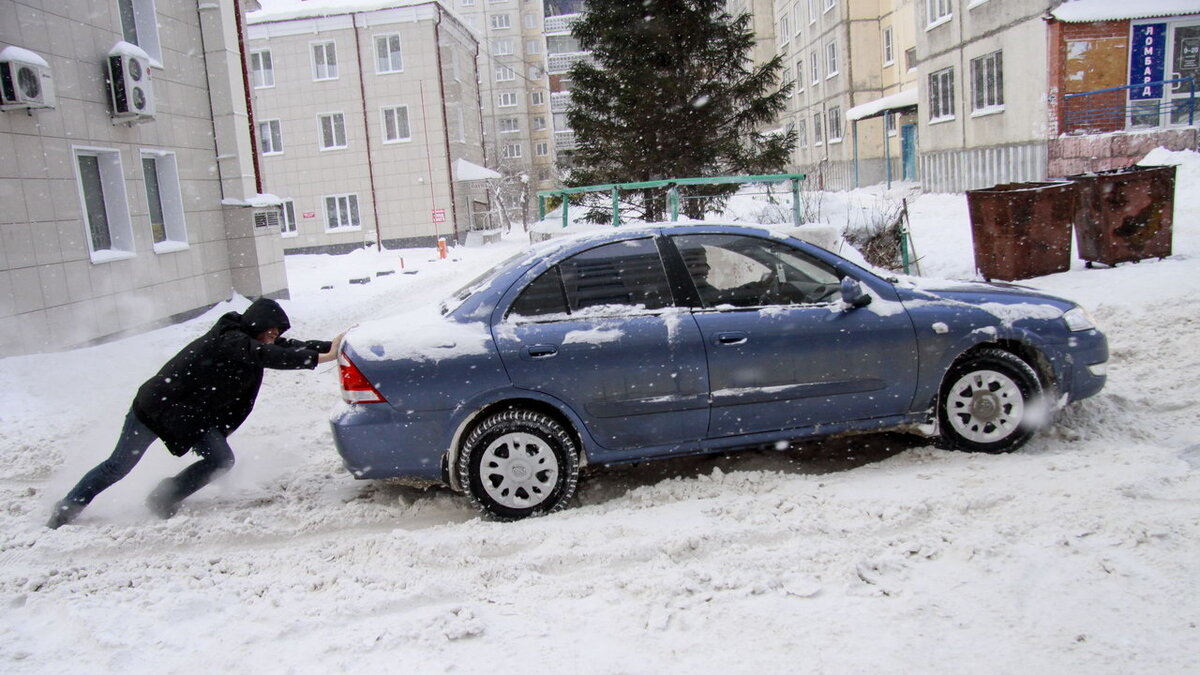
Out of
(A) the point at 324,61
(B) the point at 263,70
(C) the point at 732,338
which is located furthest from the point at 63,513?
(B) the point at 263,70

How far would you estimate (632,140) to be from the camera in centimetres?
1642

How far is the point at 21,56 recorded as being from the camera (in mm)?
9742

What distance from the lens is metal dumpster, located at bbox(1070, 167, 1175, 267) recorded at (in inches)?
383

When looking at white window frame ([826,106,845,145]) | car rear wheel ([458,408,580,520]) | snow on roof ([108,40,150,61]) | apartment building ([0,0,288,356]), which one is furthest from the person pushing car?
white window frame ([826,106,845,145])

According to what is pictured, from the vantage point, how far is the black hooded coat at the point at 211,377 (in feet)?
16.3

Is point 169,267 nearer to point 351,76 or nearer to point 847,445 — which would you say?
point 847,445

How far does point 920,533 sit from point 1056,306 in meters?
2.23

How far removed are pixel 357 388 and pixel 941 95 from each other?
89.8 feet

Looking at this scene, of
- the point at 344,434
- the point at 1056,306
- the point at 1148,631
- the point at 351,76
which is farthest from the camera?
the point at 351,76

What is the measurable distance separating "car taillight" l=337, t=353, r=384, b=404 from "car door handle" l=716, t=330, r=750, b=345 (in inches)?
76.1

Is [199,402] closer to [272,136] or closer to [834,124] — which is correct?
[272,136]

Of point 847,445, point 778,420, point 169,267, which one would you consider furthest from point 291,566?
point 169,267

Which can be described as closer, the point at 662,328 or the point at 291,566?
the point at 291,566

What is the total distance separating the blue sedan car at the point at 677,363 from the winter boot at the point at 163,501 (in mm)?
1266
